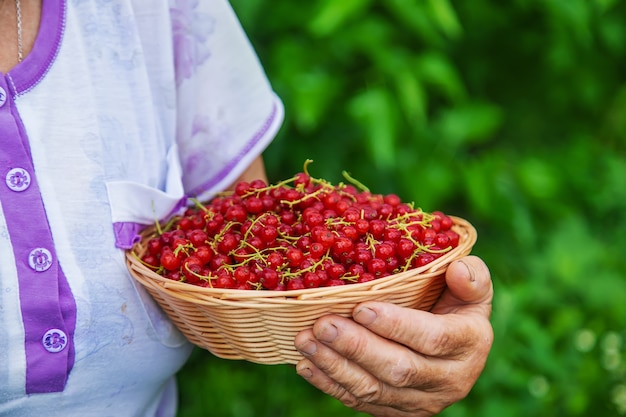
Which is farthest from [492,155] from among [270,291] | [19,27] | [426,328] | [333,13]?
[19,27]

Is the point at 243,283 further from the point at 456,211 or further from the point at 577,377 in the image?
the point at 456,211

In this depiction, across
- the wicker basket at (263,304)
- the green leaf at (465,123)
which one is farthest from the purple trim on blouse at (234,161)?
the green leaf at (465,123)

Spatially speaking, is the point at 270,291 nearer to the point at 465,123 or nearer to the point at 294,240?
the point at 294,240

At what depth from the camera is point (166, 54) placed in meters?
1.06

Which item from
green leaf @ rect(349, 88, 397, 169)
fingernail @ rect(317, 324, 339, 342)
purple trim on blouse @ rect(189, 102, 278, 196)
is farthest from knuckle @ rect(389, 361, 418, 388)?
green leaf @ rect(349, 88, 397, 169)

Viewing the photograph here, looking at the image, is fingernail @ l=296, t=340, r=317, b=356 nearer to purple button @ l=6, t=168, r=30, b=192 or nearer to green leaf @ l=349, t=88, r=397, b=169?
purple button @ l=6, t=168, r=30, b=192

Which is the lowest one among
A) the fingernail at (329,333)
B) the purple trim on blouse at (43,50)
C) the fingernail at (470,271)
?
the fingernail at (470,271)

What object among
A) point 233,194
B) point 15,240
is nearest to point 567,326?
point 233,194

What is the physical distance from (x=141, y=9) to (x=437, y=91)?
1257 millimetres

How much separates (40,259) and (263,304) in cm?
27

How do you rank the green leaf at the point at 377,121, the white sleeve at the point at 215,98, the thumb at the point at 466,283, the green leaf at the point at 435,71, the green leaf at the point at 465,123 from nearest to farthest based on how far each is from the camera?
the thumb at the point at 466,283 < the white sleeve at the point at 215,98 < the green leaf at the point at 377,121 < the green leaf at the point at 435,71 < the green leaf at the point at 465,123

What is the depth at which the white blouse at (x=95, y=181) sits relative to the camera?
34.4 inches

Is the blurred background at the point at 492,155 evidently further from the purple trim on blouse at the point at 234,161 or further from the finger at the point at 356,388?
the finger at the point at 356,388

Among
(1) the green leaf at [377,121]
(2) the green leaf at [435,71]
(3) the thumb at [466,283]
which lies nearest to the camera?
(3) the thumb at [466,283]
